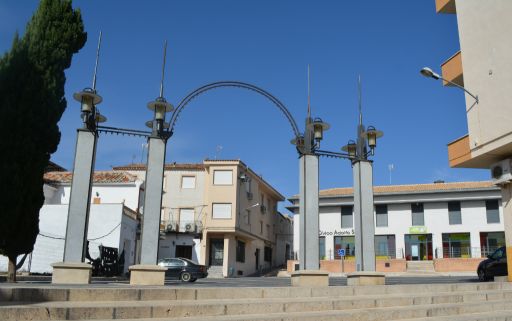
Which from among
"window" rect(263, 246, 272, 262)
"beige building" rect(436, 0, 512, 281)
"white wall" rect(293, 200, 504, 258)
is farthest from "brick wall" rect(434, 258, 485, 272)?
"beige building" rect(436, 0, 512, 281)

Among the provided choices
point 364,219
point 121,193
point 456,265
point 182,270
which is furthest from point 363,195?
point 121,193

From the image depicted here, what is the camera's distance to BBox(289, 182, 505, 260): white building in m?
38.7

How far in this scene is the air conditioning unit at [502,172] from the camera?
1549 centimetres

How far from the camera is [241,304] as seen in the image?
7.44 metres

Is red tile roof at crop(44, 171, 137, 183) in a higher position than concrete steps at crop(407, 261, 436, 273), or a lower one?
higher

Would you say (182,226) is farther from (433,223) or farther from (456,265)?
(456,265)

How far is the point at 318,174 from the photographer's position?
42.7 feet

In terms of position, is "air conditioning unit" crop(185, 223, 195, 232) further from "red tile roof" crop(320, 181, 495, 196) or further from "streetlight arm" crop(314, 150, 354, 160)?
"streetlight arm" crop(314, 150, 354, 160)

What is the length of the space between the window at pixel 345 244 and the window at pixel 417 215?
5511mm

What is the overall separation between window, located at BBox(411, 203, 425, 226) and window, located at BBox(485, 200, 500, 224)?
200 inches

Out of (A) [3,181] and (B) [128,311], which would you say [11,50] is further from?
(B) [128,311]

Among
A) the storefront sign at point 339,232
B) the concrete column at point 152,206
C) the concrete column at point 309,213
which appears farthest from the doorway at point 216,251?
the concrete column at point 152,206

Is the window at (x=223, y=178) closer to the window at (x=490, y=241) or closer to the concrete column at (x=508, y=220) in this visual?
the window at (x=490, y=241)

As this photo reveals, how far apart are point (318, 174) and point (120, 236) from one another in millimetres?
19166
